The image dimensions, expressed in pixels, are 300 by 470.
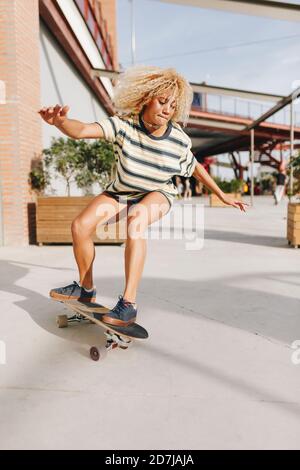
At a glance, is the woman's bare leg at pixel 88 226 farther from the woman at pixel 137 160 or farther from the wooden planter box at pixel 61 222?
the wooden planter box at pixel 61 222

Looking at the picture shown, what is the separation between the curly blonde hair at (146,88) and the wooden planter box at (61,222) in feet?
13.7

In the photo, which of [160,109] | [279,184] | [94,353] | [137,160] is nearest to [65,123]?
[137,160]

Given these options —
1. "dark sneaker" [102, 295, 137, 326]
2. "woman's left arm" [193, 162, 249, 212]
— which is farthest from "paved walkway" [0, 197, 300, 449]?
"woman's left arm" [193, 162, 249, 212]

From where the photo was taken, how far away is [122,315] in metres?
2.39

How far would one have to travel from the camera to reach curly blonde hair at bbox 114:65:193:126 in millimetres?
2592

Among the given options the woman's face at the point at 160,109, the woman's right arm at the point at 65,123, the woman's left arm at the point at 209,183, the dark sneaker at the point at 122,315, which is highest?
the woman's face at the point at 160,109

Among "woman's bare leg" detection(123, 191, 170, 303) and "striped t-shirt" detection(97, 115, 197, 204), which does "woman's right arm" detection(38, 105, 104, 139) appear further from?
"woman's bare leg" detection(123, 191, 170, 303)

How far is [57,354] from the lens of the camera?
2414mm

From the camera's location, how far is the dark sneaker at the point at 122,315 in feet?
7.75

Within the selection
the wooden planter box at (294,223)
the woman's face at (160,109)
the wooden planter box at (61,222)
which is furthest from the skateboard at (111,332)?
the wooden planter box at (294,223)

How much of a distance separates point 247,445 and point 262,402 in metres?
0.35

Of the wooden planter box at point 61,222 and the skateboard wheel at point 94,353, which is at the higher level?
the wooden planter box at point 61,222

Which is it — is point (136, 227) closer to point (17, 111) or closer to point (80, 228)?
point (80, 228)

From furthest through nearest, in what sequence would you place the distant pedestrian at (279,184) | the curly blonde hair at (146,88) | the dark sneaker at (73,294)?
the distant pedestrian at (279,184) < the dark sneaker at (73,294) < the curly blonde hair at (146,88)
